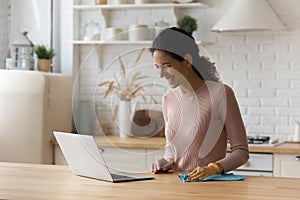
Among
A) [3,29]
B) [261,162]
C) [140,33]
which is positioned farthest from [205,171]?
[3,29]

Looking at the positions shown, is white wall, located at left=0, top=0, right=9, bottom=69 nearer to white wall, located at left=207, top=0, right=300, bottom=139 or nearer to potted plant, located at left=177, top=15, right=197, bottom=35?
potted plant, located at left=177, top=15, right=197, bottom=35

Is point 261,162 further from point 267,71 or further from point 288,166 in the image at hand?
point 267,71

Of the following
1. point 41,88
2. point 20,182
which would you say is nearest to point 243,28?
point 41,88

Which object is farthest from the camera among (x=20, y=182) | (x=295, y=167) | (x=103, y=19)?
(x=103, y=19)

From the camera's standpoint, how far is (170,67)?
7.93 ft

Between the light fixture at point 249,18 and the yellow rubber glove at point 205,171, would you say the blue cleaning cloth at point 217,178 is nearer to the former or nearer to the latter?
the yellow rubber glove at point 205,171

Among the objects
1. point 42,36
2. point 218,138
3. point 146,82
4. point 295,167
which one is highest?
point 42,36

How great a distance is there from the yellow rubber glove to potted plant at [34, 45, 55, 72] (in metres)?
2.72

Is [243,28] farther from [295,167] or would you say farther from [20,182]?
[20,182]

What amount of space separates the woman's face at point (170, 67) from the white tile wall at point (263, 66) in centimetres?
231

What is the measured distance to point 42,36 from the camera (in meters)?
5.19

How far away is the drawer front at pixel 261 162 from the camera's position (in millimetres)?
4180

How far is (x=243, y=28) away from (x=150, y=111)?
2049 millimetres

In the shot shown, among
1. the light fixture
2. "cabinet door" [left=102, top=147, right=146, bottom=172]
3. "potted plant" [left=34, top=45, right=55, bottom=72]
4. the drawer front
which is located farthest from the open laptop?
"potted plant" [left=34, top=45, right=55, bottom=72]
